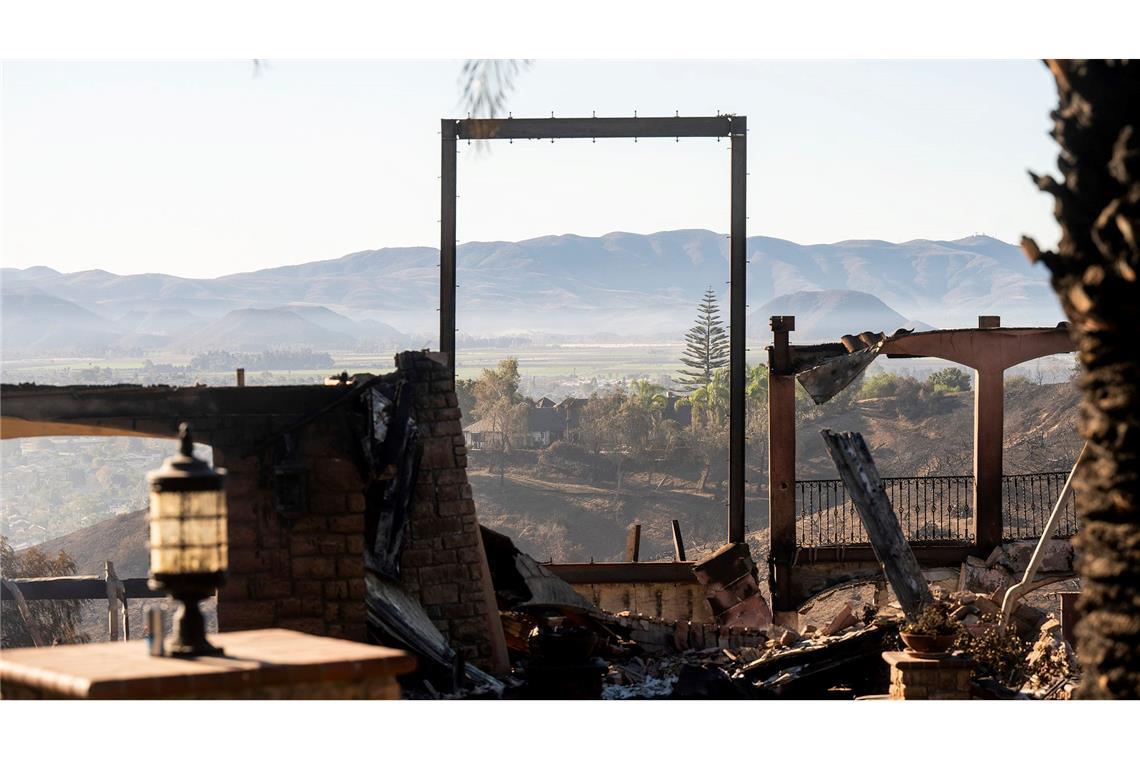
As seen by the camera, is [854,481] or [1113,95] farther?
[854,481]

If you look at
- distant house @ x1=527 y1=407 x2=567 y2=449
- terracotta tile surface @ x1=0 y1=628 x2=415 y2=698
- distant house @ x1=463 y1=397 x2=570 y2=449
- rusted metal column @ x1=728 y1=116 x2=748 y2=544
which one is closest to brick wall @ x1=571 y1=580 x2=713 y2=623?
rusted metal column @ x1=728 y1=116 x2=748 y2=544

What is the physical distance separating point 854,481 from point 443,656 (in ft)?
16.7

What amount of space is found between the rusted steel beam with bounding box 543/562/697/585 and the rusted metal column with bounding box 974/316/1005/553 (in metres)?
3.53

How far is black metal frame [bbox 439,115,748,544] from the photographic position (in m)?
18.2

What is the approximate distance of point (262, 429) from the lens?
11.5 metres

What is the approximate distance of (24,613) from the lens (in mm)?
19500

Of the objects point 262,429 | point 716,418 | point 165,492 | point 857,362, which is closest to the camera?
point 165,492

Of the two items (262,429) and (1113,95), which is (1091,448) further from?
(262,429)

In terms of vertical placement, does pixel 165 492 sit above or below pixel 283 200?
below

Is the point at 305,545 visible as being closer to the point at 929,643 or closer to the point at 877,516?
the point at 929,643

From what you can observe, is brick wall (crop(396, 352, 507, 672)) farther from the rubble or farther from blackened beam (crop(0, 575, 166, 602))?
blackened beam (crop(0, 575, 166, 602))

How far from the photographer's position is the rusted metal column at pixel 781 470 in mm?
17656

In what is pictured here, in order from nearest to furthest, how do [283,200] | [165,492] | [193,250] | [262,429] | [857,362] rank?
[165,492], [262,429], [857,362], [283,200], [193,250]

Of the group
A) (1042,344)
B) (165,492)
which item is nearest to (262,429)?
(165,492)
